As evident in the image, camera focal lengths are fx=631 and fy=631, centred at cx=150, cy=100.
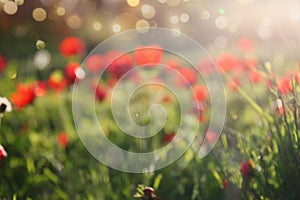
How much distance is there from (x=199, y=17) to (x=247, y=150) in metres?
3.65

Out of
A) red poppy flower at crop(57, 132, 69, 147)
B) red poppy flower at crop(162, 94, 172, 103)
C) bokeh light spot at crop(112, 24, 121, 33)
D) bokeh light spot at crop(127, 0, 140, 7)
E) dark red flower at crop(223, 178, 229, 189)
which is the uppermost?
bokeh light spot at crop(127, 0, 140, 7)

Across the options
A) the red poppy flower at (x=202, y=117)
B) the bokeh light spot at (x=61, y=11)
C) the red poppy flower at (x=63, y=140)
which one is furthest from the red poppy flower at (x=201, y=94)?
the bokeh light spot at (x=61, y=11)

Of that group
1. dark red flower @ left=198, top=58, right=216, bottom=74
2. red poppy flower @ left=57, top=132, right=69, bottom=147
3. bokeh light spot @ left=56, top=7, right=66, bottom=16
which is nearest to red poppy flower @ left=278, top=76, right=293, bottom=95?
red poppy flower @ left=57, top=132, right=69, bottom=147

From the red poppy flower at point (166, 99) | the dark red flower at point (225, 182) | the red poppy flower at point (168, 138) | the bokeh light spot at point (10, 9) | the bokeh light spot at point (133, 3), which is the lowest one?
the red poppy flower at point (168, 138)

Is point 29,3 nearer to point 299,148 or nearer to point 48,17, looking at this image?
point 48,17

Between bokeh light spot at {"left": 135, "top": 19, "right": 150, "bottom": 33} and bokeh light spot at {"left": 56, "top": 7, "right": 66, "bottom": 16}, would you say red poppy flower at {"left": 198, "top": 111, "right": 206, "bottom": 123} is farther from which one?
bokeh light spot at {"left": 56, "top": 7, "right": 66, "bottom": 16}

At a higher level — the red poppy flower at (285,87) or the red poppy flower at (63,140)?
the red poppy flower at (285,87)

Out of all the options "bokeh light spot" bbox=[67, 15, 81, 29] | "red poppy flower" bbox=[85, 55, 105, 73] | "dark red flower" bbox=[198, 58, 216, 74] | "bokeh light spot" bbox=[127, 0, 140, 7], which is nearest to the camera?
"dark red flower" bbox=[198, 58, 216, 74]

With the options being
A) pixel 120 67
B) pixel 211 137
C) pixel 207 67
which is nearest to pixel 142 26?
pixel 207 67

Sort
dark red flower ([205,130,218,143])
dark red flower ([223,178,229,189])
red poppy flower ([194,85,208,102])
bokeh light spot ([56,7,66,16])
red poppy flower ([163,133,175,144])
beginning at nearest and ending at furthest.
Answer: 1. dark red flower ([223,178,229,189])
2. dark red flower ([205,130,218,143])
3. red poppy flower ([163,133,175,144])
4. red poppy flower ([194,85,208,102])
5. bokeh light spot ([56,7,66,16])

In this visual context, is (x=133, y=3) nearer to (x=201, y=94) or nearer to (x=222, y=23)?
(x=222, y=23)

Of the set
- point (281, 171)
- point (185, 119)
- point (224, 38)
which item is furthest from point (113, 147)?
point (224, 38)

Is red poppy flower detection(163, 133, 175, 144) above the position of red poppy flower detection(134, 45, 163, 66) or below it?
below

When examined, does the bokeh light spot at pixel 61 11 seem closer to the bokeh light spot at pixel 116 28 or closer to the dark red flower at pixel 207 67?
the bokeh light spot at pixel 116 28
